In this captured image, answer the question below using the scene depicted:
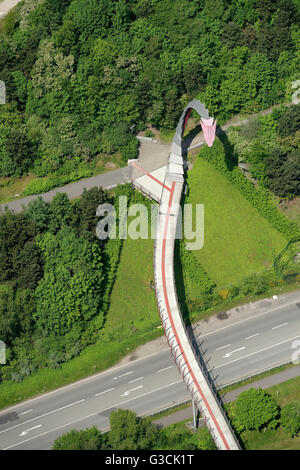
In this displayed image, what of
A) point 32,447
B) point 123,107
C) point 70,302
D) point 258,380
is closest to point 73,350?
point 70,302

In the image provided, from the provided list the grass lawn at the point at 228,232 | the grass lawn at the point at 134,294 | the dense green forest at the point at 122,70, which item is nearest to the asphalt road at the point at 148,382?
the grass lawn at the point at 134,294

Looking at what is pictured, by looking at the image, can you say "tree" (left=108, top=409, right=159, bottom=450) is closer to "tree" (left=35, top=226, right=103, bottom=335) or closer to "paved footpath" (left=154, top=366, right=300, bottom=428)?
"paved footpath" (left=154, top=366, right=300, bottom=428)

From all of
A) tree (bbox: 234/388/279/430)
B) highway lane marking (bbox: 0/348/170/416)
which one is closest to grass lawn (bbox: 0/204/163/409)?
highway lane marking (bbox: 0/348/170/416)

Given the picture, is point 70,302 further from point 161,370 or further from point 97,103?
point 97,103

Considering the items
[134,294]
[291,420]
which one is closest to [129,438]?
[291,420]

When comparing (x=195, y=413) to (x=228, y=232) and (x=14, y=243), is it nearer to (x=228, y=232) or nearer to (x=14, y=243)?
(x=228, y=232)
